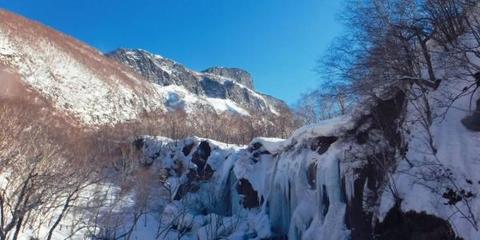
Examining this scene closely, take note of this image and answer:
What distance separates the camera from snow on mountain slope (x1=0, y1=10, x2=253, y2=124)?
2894 inches

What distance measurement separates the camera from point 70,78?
8288cm

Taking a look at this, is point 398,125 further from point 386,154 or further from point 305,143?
point 305,143

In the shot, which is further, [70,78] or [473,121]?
[70,78]

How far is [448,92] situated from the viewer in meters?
13.3

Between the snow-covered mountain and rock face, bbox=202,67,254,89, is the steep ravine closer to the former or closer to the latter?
the snow-covered mountain

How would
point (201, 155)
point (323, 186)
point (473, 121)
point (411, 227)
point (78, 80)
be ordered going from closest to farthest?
point (473, 121), point (411, 227), point (323, 186), point (201, 155), point (78, 80)

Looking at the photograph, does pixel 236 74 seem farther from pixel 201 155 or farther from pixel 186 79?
pixel 201 155

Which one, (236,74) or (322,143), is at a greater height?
(236,74)

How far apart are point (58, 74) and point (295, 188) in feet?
223

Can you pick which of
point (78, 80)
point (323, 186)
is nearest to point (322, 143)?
point (323, 186)

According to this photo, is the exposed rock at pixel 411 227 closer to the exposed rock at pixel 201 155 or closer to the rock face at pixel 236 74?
the exposed rock at pixel 201 155

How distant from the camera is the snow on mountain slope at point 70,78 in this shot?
73.5 m

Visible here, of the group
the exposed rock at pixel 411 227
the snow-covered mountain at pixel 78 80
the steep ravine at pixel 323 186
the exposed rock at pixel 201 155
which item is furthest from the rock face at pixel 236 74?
the exposed rock at pixel 411 227

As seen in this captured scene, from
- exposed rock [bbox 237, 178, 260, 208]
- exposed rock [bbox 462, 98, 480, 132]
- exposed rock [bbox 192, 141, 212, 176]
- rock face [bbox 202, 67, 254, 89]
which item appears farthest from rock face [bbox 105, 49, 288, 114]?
exposed rock [bbox 462, 98, 480, 132]
